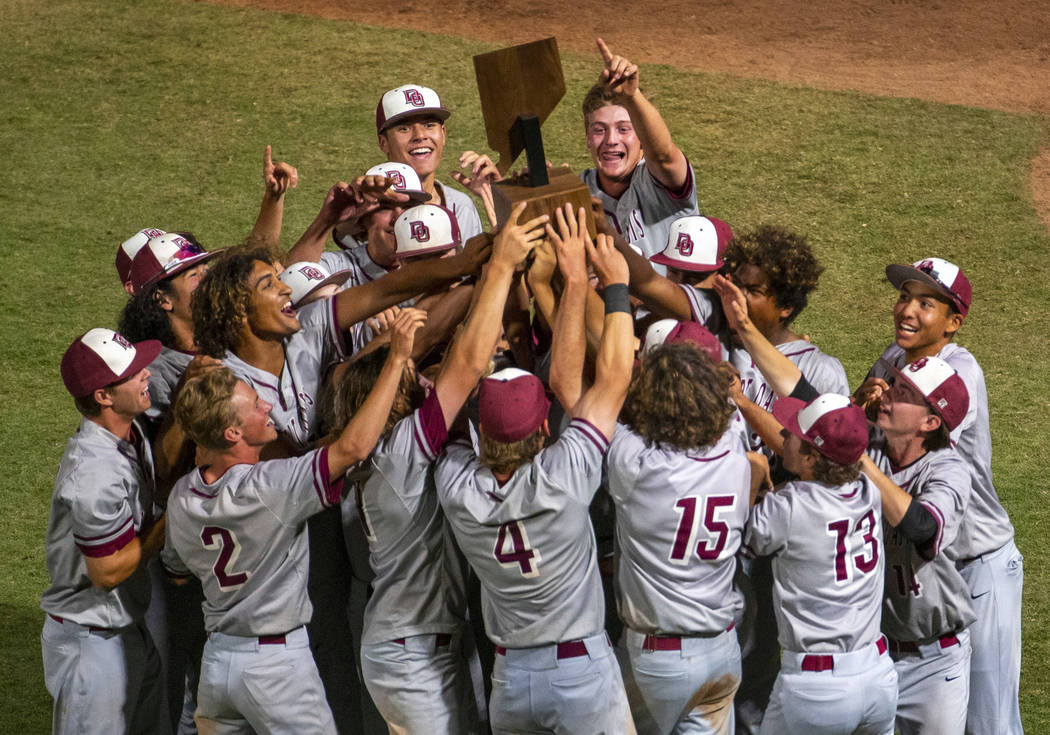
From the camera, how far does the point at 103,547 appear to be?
3.82 m

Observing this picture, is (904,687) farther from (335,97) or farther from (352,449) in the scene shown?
(335,97)

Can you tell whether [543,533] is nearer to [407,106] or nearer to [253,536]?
[253,536]

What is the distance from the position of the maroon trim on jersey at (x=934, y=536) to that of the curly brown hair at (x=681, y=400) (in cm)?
Result: 68

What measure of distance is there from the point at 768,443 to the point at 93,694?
2.20 metres

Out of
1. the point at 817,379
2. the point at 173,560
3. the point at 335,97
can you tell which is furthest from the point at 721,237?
the point at 335,97

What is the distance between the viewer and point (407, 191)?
4750 millimetres

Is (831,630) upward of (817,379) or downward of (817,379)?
downward

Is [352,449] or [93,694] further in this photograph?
[93,694]

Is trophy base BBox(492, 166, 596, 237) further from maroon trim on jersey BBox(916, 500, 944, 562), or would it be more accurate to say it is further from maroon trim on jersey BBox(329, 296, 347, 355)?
maroon trim on jersey BBox(916, 500, 944, 562)

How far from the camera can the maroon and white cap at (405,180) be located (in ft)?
15.6

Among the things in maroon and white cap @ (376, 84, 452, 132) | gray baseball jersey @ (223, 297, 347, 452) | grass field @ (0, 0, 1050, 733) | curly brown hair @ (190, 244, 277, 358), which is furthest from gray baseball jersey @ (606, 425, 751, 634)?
grass field @ (0, 0, 1050, 733)

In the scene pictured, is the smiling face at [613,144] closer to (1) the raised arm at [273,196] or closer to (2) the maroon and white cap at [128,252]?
(1) the raised arm at [273,196]

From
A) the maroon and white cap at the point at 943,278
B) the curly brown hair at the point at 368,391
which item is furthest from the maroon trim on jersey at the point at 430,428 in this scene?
the maroon and white cap at the point at 943,278

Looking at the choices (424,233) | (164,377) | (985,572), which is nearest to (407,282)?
(424,233)
